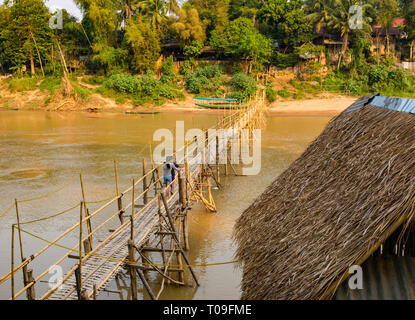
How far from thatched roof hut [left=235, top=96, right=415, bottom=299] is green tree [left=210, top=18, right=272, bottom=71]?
28231 mm

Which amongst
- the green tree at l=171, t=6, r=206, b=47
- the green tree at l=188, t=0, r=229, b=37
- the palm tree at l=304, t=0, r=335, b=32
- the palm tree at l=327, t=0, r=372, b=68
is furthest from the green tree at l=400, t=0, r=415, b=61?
the green tree at l=171, t=6, r=206, b=47

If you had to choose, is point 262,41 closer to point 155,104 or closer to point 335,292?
point 155,104

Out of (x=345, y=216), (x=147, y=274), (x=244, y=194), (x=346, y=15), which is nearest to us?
(x=345, y=216)

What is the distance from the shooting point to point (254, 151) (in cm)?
1817

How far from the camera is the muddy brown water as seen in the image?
7.47 metres

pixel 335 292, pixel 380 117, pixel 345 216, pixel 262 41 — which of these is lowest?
pixel 335 292

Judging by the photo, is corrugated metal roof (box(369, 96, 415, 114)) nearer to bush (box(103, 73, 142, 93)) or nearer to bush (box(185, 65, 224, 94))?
bush (box(185, 65, 224, 94))

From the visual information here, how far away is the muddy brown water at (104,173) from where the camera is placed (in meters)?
7.47

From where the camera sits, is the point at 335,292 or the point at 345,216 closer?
the point at 335,292

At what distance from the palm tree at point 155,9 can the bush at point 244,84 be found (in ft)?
31.9

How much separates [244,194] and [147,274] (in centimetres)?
541

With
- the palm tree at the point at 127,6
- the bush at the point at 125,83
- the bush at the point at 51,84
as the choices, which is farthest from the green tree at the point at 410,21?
the bush at the point at 51,84

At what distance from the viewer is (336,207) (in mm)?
4535
